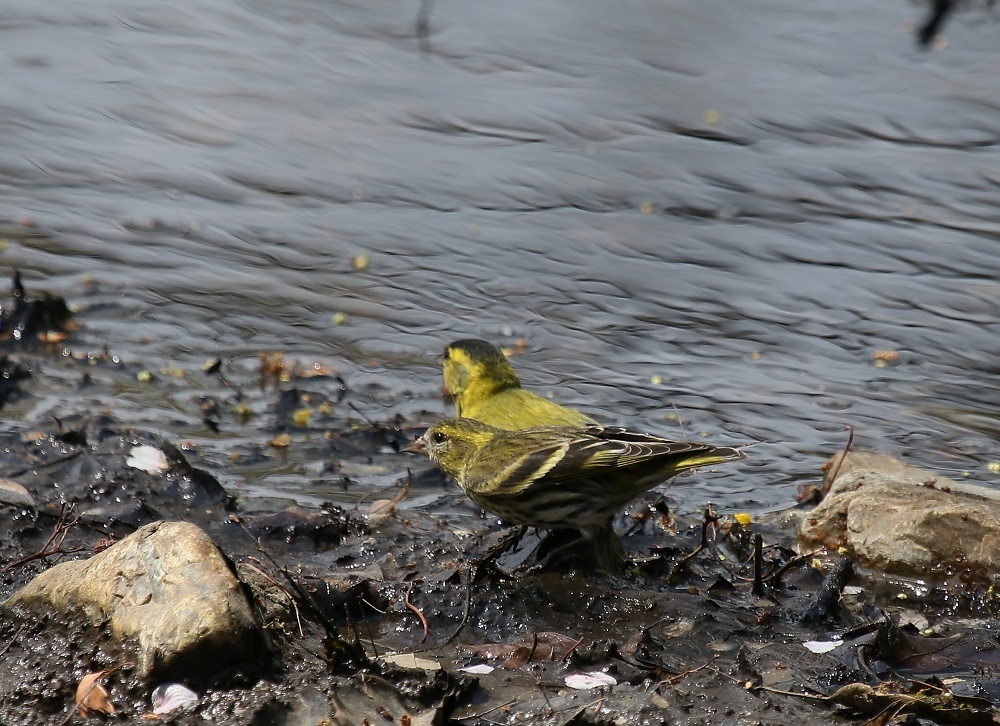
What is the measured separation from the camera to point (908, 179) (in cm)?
1132

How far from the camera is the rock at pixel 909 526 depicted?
536 cm

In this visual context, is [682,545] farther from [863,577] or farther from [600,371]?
[600,371]

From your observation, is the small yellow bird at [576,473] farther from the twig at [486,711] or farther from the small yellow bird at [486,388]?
the twig at [486,711]

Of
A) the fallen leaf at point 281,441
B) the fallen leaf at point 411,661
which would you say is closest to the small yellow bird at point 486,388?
the fallen leaf at point 281,441

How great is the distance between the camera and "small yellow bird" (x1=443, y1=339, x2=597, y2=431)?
261 inches

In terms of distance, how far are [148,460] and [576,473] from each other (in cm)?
206

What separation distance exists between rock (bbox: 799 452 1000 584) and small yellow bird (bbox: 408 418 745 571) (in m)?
0.77

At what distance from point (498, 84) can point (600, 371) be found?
18.2 feet

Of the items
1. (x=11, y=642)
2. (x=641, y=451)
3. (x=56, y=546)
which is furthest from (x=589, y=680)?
(x=56, y=546)

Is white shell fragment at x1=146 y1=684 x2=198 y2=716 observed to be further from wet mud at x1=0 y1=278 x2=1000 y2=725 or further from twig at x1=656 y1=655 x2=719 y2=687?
twig at x1=656 y1=655 x2=719 y2=687

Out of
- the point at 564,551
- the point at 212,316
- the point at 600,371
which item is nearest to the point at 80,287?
the point at 212,316

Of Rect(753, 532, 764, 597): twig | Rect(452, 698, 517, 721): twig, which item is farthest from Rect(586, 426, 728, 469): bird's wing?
Rect(452, 698, 517, 721): twig

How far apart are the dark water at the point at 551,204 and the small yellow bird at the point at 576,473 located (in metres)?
1.41

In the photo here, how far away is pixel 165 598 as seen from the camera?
395 cm
